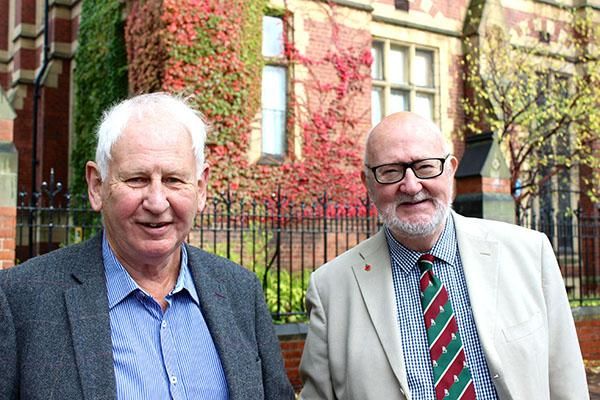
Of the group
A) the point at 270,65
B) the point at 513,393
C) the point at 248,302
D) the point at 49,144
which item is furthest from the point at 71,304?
the point at 49,144

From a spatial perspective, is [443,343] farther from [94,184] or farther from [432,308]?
[94,184]

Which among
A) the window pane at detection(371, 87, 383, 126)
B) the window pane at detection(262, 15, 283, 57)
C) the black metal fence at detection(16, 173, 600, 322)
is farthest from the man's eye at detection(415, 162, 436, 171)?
the window pane at detection(371, 87, 383, 126)

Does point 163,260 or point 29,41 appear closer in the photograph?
Result: point 163,260

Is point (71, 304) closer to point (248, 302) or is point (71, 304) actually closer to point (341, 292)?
point (248, 302)

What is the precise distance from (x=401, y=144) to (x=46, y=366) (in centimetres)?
148

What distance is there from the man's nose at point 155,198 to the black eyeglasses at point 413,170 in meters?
0.87

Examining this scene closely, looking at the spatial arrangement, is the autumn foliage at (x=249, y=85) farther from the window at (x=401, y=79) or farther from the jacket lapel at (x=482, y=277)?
the jacket lapel at (x=482, y=277)

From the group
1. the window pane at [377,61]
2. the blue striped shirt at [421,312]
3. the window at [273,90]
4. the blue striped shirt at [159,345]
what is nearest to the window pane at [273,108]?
the window at [273,90]

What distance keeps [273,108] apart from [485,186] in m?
4.86

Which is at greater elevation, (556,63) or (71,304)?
(556,63)

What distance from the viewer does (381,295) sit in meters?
2.47

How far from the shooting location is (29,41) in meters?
15.7

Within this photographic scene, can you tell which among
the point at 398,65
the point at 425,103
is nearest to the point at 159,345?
the point at 398,65

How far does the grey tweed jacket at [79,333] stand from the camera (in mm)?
1820
